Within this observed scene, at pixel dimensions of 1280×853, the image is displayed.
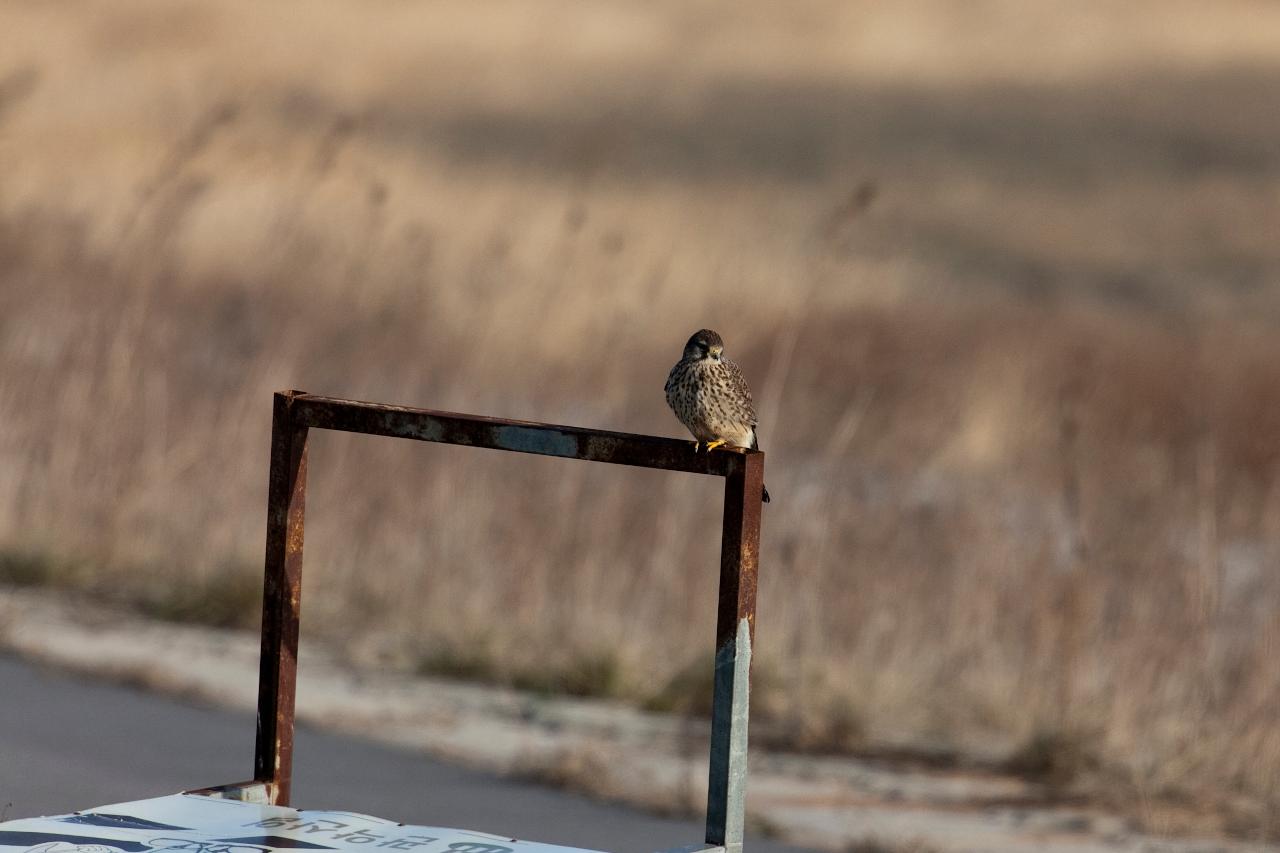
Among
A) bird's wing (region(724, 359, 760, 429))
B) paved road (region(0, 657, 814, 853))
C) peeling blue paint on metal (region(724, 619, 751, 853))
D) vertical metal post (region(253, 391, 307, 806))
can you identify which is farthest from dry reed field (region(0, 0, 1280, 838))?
vertical metal post (region(253, 391, 307, 806))

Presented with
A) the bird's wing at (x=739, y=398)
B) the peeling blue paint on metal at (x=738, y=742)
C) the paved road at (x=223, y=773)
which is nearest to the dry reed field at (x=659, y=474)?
the paved road at (x=223, y=773)

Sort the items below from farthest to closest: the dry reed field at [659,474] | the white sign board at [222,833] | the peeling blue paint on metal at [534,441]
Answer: the dry reed field at [659,474]
the peeling blue paint on metal at [534,441]
the white sign board at [222,833]

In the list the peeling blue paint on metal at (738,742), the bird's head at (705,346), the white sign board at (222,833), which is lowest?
the white sign board at (222,833)

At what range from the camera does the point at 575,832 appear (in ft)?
13.6

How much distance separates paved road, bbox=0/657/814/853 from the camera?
13.6 ft

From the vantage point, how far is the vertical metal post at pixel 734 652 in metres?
2.65

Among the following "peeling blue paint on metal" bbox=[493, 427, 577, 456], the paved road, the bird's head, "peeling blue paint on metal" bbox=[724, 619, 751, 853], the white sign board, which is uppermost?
the bird's head

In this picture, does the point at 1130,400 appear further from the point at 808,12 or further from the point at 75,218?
the point at 808,12

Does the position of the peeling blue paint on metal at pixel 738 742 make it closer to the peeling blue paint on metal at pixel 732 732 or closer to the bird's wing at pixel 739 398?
the peeling blue paint on metal at pixel 732 732

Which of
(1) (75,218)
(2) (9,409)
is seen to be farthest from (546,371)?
(1) (75,218)

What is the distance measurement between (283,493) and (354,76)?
26.7 metres

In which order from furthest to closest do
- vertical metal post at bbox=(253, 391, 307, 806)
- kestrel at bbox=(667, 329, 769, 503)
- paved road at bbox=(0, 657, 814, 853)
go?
paved road at bbox=(0, 657, 814, 853), kestrel at bbox=(667, 329, 769, 503), vertical metal post at bbox=(253, 391, 307, 806)

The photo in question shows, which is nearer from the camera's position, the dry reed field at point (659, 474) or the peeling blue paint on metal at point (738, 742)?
the peeling blue paint on metal at point (738, 742)

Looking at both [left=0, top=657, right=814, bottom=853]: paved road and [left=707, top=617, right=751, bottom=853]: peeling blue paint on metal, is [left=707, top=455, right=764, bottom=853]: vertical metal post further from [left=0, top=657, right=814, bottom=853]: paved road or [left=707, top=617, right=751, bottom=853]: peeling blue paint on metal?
[left=0, top=657, right=814, bottom=853]: paved road
